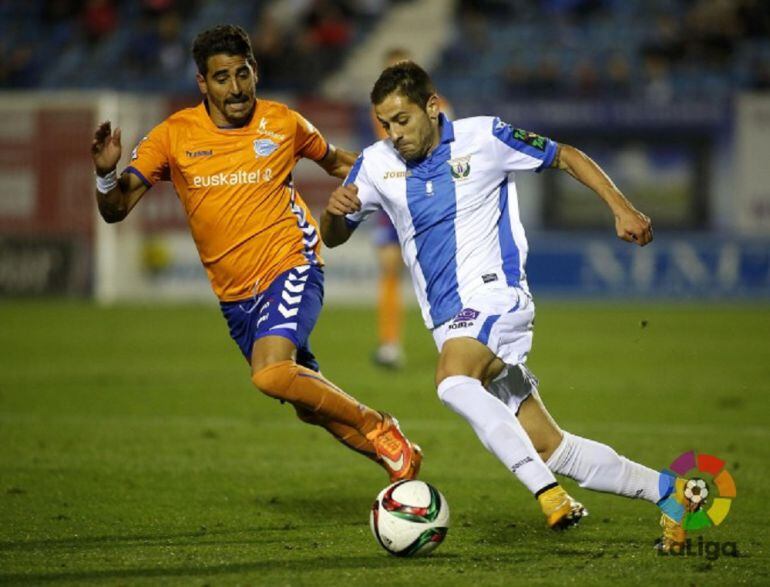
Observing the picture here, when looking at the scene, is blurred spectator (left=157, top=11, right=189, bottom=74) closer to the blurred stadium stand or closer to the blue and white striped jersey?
the blurred stadium stand

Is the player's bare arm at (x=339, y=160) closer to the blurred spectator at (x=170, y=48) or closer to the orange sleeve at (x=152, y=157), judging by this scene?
the orange sleeve at (x=152, y=157)

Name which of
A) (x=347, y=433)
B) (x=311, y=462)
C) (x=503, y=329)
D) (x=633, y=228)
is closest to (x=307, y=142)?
(x=347, y=433)

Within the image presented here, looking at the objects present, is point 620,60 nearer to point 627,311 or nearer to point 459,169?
point 627,311

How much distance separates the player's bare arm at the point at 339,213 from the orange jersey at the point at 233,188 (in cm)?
56

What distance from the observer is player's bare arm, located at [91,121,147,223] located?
6.10m

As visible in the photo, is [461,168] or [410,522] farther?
[461,168]

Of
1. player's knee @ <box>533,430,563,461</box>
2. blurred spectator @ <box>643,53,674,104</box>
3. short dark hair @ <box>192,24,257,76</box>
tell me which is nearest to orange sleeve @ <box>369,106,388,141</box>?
short dark hair @ <box>192,24,257,76</box>

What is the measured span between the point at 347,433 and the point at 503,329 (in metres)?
1.19

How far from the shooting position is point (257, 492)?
706 centimetres

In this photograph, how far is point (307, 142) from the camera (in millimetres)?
6770

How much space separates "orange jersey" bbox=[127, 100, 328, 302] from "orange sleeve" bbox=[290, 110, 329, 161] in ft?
0.18

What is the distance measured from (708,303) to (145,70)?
417 inches

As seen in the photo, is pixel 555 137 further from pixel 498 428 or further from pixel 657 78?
pixel 498 428

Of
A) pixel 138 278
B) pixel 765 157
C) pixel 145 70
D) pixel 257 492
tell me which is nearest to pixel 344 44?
pixel 145 70
